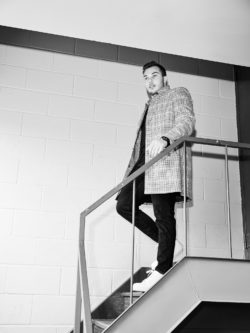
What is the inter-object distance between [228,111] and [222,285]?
7.35ft

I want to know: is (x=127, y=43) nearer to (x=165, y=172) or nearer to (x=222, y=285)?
(x=165, y=172)

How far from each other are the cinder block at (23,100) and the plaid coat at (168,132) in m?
1.13

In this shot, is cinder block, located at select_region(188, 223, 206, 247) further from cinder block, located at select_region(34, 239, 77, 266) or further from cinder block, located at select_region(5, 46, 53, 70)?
cinder block, located at select_region(5, 46, 53, 70)

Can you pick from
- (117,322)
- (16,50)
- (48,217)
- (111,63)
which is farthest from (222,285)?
(16,50)

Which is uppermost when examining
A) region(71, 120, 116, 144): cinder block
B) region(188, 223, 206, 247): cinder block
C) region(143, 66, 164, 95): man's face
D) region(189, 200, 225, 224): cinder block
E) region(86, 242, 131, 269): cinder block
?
region(143, 66, 164, 95): man's face

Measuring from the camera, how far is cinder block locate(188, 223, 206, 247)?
3678 millimetres

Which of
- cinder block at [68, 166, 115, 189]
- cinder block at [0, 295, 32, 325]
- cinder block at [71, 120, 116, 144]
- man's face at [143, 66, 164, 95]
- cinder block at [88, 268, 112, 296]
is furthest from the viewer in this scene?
cinder block at [71, 120, 116, 144]

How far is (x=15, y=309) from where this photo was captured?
10.5ft

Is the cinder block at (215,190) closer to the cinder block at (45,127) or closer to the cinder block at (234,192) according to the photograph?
the cinder block at (234,192)

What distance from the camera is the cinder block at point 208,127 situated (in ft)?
13.1

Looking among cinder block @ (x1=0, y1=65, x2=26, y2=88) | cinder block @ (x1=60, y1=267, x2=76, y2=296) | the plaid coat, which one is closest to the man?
the plaid coat

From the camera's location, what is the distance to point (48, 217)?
3451mm

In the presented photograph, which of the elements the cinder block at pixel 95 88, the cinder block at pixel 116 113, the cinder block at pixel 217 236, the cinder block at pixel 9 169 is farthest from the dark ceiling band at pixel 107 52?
the cinder block at pixel 217 236

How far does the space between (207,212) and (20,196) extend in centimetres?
160
